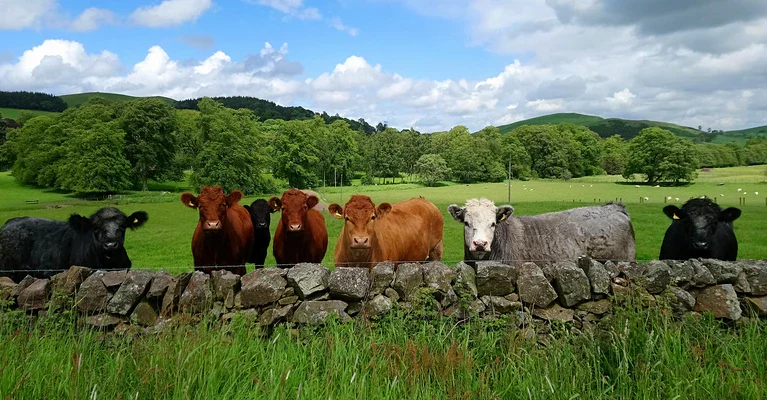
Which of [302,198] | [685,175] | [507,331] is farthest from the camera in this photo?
[685,175]

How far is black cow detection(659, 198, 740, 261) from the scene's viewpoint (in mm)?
7849

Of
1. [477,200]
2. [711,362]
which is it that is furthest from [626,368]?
[477,200]

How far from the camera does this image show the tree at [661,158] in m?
54.3

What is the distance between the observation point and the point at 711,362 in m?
4.28

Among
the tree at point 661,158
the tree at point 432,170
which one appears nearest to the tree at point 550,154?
the tree at point 661,158

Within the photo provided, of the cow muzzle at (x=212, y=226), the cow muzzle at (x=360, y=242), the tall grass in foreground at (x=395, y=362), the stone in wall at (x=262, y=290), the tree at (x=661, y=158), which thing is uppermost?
the tree at (x=661, y=158)

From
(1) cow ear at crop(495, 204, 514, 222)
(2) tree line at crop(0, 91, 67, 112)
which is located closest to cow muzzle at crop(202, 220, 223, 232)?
(1) cow ear at crop(495, 204, 514, 222)

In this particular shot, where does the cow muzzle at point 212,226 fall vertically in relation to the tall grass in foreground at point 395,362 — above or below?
above

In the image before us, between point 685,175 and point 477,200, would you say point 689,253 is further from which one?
point 685,175

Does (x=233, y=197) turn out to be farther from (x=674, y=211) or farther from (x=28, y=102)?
(x=28, y=102)

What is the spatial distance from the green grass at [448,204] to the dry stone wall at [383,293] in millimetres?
1369

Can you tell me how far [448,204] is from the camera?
2492cm

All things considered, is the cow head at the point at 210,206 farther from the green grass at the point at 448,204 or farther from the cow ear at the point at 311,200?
the cow ear at the point at 311,200

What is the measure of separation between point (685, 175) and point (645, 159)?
5.47 m
